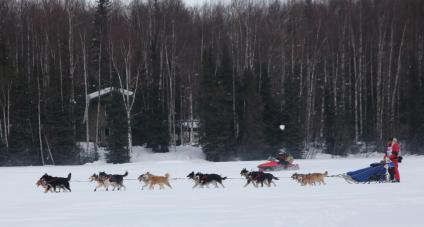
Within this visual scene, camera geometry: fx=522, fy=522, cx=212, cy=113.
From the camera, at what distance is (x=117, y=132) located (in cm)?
3322

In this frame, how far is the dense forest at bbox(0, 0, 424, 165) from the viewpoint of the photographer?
33.4 m

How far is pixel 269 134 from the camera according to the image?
3591 centimetres

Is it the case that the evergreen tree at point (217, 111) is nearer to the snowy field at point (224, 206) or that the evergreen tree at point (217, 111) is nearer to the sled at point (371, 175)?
the snowy field at point (224, 206)

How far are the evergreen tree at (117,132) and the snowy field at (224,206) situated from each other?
16.4m

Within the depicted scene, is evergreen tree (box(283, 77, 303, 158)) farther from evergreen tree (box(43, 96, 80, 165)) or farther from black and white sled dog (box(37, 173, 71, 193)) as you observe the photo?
black and white sled dog (box(37, 173, 71, 193))

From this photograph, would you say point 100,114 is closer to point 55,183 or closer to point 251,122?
point 251,122

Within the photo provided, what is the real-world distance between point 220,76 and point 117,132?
8.42m

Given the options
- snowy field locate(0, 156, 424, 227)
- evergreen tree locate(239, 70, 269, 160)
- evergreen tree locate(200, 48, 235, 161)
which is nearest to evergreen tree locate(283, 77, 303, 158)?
evergreen tree locate(239, 70, 269, 160)

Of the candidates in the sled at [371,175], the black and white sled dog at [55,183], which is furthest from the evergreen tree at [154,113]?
the sled at [371,175]

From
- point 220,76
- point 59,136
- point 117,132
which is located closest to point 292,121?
point 220,76

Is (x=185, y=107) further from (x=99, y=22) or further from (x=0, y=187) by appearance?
(x=0, y=187)

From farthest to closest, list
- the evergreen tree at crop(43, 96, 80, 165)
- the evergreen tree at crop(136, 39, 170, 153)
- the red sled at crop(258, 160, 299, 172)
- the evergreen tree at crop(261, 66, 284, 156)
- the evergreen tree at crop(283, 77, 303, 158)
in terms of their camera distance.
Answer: the evergreen tree at crop(136, 39, 170, 153)
the evergreen tree at crop(261, 66, 284, 156)
the evergreen tree at crop(283, 77, 303, 158)
the evergreen tree at crop(43, 96, 80, 165)
the red sled at crop(258, 160, 299, 172)

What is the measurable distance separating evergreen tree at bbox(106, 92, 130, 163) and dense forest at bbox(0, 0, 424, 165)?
0.23ft

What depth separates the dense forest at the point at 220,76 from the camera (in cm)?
3341
